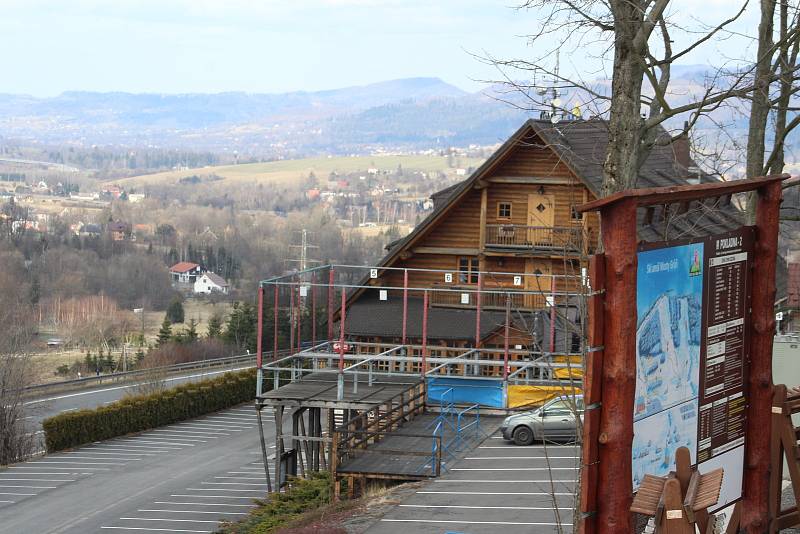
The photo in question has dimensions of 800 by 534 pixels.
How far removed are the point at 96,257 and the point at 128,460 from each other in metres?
154

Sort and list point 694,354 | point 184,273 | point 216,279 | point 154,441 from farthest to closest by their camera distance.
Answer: point 184,273, point 216,279, point 154,441, point 694,354

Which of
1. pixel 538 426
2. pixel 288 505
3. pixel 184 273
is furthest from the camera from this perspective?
pixel 184 273

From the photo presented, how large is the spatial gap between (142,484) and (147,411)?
13.1m

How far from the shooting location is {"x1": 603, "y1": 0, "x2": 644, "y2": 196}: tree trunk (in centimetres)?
1202

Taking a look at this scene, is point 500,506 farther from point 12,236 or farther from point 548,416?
point 12,236

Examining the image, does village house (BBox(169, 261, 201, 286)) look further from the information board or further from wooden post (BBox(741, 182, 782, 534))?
the information board

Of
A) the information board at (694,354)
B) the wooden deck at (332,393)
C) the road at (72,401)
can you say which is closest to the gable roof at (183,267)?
the road at (72,401)

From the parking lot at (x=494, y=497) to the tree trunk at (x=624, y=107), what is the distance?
13.2ft

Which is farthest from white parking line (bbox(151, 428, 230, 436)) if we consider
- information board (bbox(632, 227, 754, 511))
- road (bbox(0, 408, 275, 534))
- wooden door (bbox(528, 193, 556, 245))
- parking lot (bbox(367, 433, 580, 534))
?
information board (bbox(632, 227, 754, 511))

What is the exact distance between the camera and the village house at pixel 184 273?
7234 inches

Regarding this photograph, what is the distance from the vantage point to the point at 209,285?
177250mm

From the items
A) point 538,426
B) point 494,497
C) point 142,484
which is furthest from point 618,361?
point 142,484

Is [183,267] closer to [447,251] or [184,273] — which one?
[184,273]

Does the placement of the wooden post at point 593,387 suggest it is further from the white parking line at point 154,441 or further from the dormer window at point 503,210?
the white parking line at point 154,441
